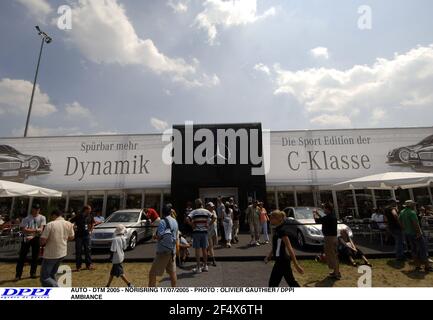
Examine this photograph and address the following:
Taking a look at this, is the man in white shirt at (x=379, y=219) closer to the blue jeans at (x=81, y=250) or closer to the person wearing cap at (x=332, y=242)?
the person wearing cap at (x=332, y=242)

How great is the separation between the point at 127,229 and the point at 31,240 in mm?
3199

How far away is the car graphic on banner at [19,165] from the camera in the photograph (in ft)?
53.7

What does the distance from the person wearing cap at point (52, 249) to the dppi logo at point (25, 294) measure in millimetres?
2024

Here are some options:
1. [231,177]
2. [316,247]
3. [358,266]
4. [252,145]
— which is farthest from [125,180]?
[358,266]

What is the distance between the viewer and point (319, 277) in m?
5.79

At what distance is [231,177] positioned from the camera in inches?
585

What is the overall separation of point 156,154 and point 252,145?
21.6ft

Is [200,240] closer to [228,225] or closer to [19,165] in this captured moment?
[228,225]

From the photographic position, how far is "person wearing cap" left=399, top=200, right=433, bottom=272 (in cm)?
616

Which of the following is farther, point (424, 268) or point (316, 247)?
point (316, 247)

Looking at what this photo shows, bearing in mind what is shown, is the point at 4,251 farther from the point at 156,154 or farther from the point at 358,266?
the point at 358,266

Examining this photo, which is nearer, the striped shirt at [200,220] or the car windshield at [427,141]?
the striped shirt at [200,220]

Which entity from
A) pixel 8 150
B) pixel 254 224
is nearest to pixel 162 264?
pixel 254 224

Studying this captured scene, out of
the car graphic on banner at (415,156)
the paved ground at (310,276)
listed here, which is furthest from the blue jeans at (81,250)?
the car graphic on banner at (415,156)
